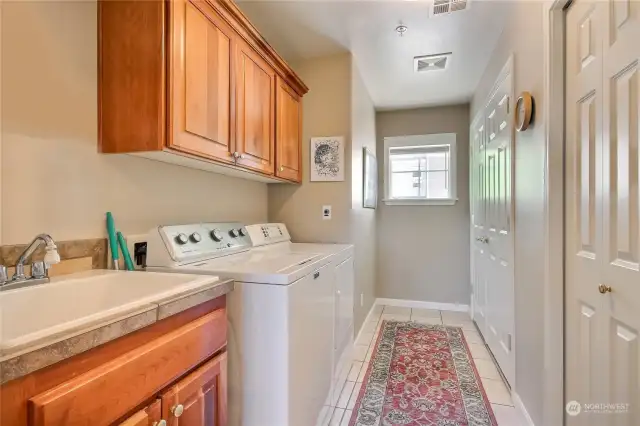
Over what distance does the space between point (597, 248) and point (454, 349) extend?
1.77 m

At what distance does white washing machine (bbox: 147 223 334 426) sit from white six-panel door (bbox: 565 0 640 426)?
1.08 metres

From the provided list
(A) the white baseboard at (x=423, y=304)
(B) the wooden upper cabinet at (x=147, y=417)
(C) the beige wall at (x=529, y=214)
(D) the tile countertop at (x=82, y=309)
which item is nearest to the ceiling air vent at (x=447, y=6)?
(C) the beige wall at (x=529, y=214)

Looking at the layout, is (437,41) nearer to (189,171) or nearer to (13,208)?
(189,171)

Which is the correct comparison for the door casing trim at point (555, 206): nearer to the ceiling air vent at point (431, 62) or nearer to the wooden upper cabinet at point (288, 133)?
the ceiling air vent at point (431, 62)

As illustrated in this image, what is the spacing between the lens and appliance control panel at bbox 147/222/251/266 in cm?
142

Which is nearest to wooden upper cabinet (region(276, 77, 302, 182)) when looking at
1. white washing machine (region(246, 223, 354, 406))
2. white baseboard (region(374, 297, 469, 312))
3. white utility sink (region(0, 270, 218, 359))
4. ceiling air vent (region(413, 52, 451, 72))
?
white washing machine (region(246, 223, 354, 406))

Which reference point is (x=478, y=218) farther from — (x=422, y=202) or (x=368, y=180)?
(x=368, y=180)

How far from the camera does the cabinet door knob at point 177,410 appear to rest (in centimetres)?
87

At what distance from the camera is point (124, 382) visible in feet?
2.39

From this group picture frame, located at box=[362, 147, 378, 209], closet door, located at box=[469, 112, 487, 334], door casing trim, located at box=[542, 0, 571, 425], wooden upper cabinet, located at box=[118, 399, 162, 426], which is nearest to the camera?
wooden upper cabinet, located at box=[118, 399, 162, 426]

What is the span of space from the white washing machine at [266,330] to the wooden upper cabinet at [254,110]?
0.60 m

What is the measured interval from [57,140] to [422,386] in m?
2.29

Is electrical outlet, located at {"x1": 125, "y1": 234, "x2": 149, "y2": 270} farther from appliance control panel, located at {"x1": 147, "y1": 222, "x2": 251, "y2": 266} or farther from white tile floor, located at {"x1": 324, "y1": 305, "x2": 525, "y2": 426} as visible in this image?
white tile floor, located at {"x1": 324, "y1": 305, "x2": 525, "y2": 426}

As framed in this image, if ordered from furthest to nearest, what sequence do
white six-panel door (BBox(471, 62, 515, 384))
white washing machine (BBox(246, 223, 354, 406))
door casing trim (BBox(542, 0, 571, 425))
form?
white six-panel door (BBox(471, 62, 515, 384)), white washing machine (BBox(246, 223, 354, 406)), door casing trim (BBox(542, 0, 571, 425))
